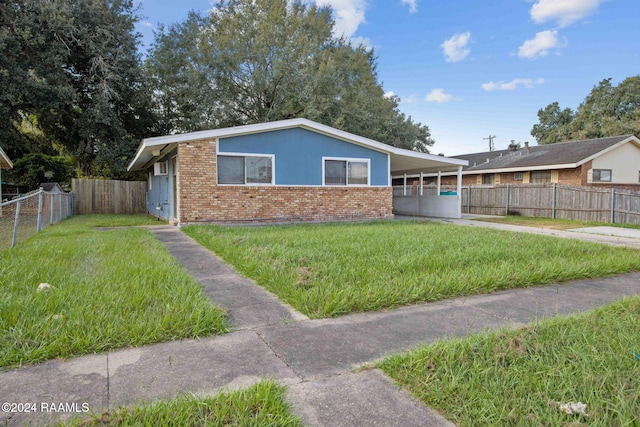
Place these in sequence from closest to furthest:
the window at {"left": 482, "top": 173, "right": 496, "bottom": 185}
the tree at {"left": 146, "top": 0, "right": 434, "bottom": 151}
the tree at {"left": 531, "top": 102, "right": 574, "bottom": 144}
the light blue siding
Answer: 1. the light blue siding
2. the tree at {"left": 146, "top": 0, "right": 434, "bottom": 151}
3. the window at {"left": 482, "top": 173, "right": 496, "bottom": 185}
4. the tree at {"left": 531, "top": 102, "right": 574, "bottom": 144}

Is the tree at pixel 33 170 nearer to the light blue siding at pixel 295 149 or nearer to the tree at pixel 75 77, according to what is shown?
the tree at pixel 75 77

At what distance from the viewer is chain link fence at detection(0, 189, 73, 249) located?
6.38 m

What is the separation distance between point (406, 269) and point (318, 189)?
7.46 meters

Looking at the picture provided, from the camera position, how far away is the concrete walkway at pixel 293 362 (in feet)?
6.68

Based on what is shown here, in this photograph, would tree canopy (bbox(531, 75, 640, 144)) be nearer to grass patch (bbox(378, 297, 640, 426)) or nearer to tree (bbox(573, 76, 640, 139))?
tree (bbox(573, 76, 640, 139))

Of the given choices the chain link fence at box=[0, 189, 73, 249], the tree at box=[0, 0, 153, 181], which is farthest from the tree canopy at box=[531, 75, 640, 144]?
the chain link fence at box=[0, 189, 73, 249]

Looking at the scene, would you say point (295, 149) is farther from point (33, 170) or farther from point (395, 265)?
point (33, 170)

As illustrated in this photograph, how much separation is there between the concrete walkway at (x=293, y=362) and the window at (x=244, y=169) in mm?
7318

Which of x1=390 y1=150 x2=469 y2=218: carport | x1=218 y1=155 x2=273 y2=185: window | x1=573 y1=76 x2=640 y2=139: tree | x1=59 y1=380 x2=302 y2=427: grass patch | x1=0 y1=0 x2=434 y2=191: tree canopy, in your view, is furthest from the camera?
x1=573 y1=76 x2=640 y2=139: tree

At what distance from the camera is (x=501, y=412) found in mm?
1883

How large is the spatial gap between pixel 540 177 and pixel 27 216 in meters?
22.9

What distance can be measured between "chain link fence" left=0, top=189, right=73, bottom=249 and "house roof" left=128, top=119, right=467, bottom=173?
2.96m

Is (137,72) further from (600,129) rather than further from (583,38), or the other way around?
(600,129)

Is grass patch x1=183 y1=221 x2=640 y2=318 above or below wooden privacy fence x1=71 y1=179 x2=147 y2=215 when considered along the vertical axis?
below
